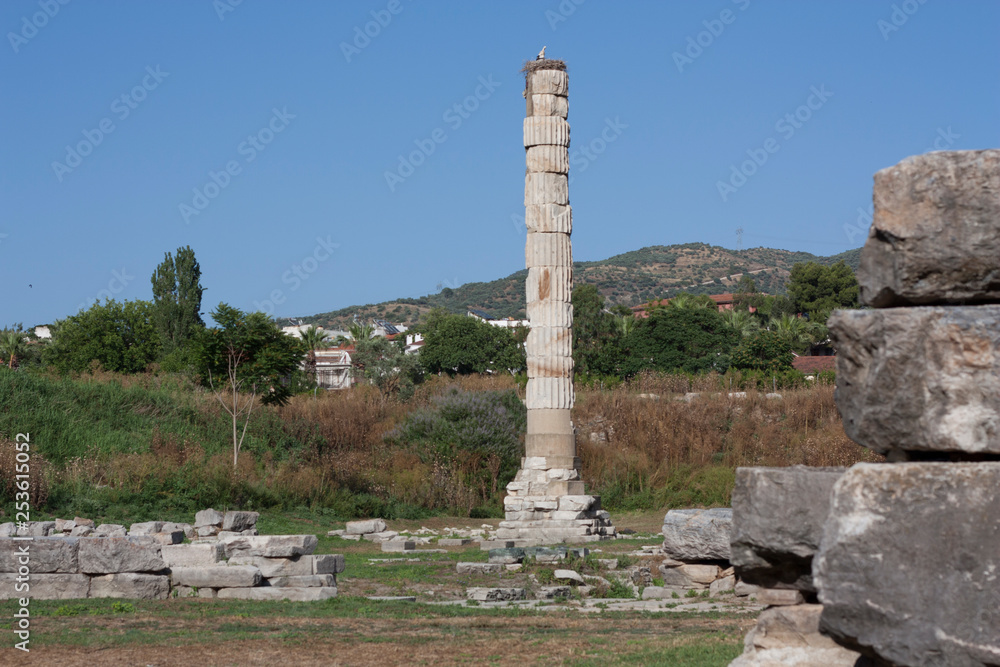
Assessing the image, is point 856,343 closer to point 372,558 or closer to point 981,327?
point 981,327

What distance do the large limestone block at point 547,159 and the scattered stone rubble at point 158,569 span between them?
10.6m

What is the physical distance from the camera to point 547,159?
808 inches

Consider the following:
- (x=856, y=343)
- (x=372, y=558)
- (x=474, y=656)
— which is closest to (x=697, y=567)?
(x=474, y=656)

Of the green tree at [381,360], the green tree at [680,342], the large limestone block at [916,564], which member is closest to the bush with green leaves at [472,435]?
the large limestone block at [916,564]

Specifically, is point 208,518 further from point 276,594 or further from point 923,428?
point 923,428

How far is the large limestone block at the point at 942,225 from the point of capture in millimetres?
3859

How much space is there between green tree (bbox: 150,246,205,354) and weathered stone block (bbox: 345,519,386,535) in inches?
1123

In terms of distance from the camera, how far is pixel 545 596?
37.7ft

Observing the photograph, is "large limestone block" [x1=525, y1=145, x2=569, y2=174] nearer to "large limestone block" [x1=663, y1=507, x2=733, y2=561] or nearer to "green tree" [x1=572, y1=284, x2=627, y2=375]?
"large limestone block" [x1=663, y1=507, x2=733, y2=561]

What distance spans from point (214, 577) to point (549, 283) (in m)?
10.9

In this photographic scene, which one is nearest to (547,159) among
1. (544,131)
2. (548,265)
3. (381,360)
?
(544,131)

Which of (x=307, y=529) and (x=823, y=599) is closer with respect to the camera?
(x=823, y=599)

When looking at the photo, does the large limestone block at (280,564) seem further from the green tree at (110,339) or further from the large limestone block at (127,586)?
the green tree at (110,339)

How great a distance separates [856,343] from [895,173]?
0.66 metres
